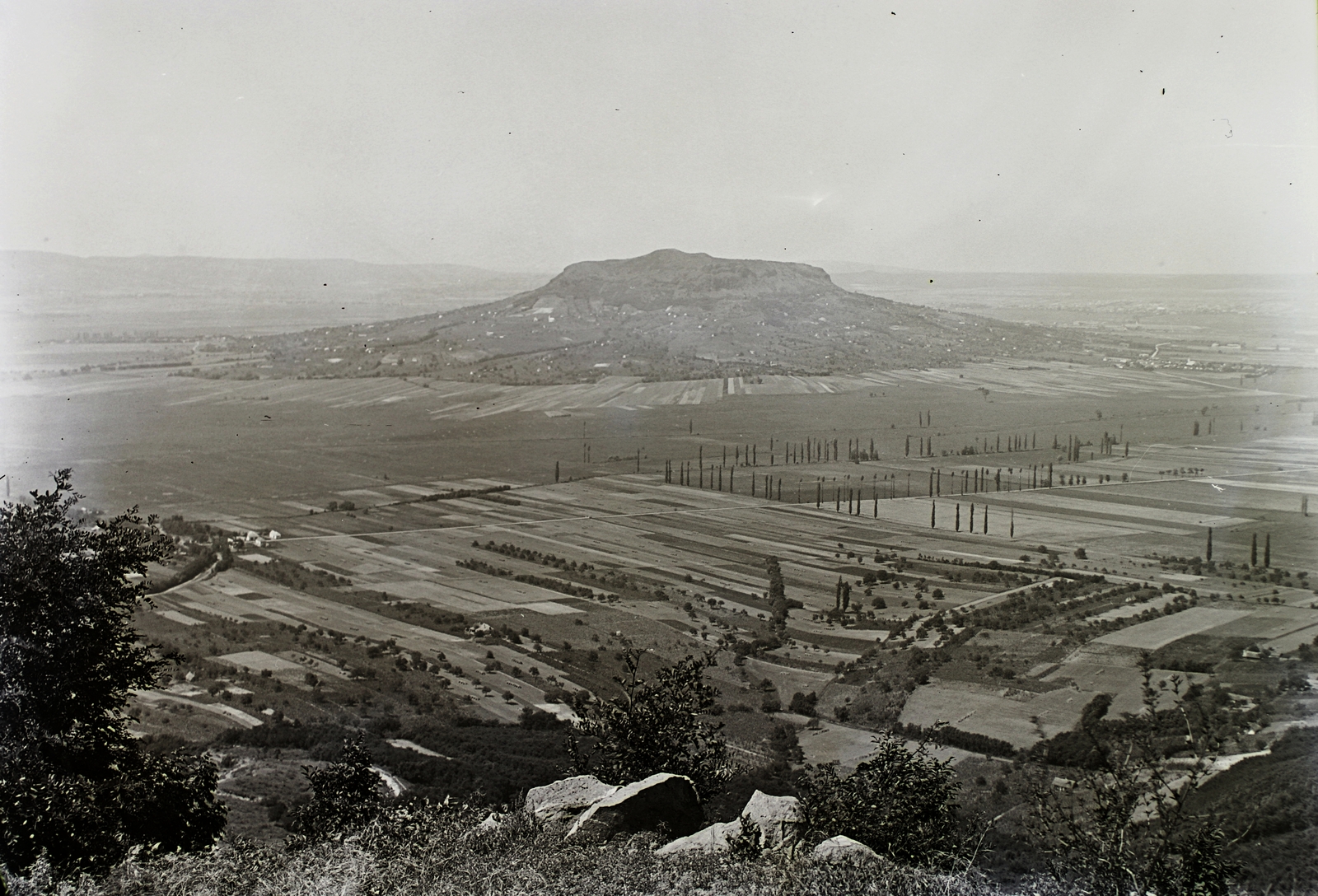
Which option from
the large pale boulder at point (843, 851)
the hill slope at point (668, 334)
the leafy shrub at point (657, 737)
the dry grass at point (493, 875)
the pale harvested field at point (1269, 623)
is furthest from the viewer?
the hill slope at point (668, 334)

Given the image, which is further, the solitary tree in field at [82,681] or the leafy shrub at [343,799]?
the leafy shrub at [343,799]

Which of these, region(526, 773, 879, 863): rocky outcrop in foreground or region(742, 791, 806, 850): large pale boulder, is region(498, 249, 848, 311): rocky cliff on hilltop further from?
region(526, 773, 879, 863): rocky outcrop in foreground

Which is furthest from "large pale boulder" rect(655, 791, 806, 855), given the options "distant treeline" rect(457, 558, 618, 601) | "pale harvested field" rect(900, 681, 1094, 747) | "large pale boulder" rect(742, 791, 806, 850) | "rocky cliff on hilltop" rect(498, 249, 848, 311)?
"rocky cliff on hilltop" rect(498, 249, 848, 311)

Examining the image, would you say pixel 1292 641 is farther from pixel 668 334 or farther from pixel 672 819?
pixel 668 334

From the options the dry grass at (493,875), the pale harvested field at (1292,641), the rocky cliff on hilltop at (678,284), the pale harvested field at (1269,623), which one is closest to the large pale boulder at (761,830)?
the dry grass at (493,875)

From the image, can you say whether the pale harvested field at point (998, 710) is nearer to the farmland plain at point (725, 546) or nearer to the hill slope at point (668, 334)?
the farmland plain at point (725, 546)

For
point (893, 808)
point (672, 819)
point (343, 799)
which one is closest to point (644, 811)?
point (672, 819)

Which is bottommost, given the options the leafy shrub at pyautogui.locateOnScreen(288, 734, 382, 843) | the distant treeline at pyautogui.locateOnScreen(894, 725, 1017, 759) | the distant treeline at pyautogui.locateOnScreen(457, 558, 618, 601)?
the distant treeline at pyautogui.locateOnScreen(457, 558, 618, 601)
